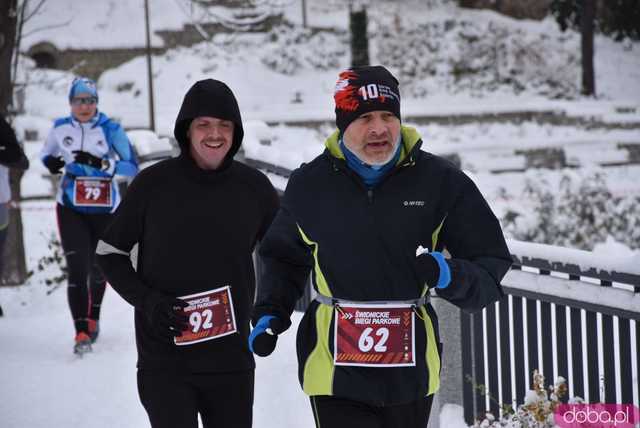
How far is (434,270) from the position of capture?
303 cm

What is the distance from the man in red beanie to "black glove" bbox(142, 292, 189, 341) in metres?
0.54

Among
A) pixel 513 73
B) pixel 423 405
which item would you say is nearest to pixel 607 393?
pixel 423 405

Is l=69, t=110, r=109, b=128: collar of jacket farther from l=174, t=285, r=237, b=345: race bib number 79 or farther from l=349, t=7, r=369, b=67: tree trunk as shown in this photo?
l=349, t=7, r=369, b=67: tree trunk

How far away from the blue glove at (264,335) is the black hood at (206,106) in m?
0.93

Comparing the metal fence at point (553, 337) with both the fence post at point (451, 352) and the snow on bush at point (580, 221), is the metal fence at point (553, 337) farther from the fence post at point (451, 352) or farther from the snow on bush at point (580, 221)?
the snow on bush at point (580, 221)

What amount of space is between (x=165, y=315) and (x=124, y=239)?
40cm

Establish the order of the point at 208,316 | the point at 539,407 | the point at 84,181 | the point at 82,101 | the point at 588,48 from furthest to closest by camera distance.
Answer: the point at 588,48 < the point at 82,101 < the point at 84,181 < the point at 539,407 < the point at 208,316

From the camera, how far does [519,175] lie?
67.0 ft

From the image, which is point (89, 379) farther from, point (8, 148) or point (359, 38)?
point (359, 38)

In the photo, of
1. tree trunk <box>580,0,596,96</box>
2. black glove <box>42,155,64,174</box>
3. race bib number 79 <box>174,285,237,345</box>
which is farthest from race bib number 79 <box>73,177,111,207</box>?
tree trunk <box>580,0,596,96</box>

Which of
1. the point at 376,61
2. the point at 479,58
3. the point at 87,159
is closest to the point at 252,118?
the point at 376,61

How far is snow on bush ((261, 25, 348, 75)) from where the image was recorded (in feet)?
99.7

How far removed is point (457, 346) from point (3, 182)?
4.18 metres

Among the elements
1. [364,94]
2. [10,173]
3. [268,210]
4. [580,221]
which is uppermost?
[364,94]
